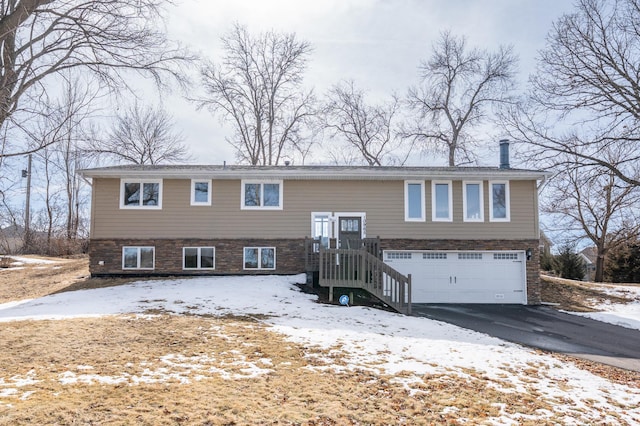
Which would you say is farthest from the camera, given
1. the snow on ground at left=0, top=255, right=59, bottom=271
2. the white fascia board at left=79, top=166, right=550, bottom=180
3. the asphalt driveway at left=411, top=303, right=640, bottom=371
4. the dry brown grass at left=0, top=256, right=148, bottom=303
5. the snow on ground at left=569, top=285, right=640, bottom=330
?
the snow on ground at left=0, top=255, right=59, bottom=271

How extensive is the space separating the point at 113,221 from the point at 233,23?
1913 centimetres

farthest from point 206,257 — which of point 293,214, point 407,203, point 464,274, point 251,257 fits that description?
point 464,274

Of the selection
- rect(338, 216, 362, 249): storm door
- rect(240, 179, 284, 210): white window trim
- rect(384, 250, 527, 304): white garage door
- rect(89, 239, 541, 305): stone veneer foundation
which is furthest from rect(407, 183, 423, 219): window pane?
rect(240, 179, 284, 210): white window trim

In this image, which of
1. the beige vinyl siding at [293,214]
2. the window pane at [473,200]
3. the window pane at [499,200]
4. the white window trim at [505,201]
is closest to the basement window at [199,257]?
the beige vinyl siding at [293,214]

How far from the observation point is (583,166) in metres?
17.5

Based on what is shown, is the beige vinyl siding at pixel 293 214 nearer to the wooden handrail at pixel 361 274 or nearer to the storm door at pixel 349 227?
the storm door at pixel 349 227

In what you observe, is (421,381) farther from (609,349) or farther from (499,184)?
(499,184)

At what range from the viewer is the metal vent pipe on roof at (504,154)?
17.6m

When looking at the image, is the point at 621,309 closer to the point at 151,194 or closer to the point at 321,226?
the point at 321,226

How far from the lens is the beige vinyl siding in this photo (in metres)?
15.0

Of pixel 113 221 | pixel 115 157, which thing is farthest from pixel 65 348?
pixel 115 157

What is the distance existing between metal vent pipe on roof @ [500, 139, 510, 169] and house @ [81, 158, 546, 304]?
7.73 feet

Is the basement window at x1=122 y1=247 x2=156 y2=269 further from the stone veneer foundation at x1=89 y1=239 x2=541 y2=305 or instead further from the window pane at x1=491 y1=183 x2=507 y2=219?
the window pane at x1=491 y1=183 x2=507 y2=219

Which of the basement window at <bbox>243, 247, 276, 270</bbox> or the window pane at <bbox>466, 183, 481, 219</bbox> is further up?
the window pane at <bbox>466, 183, 481, 219</bbox>
